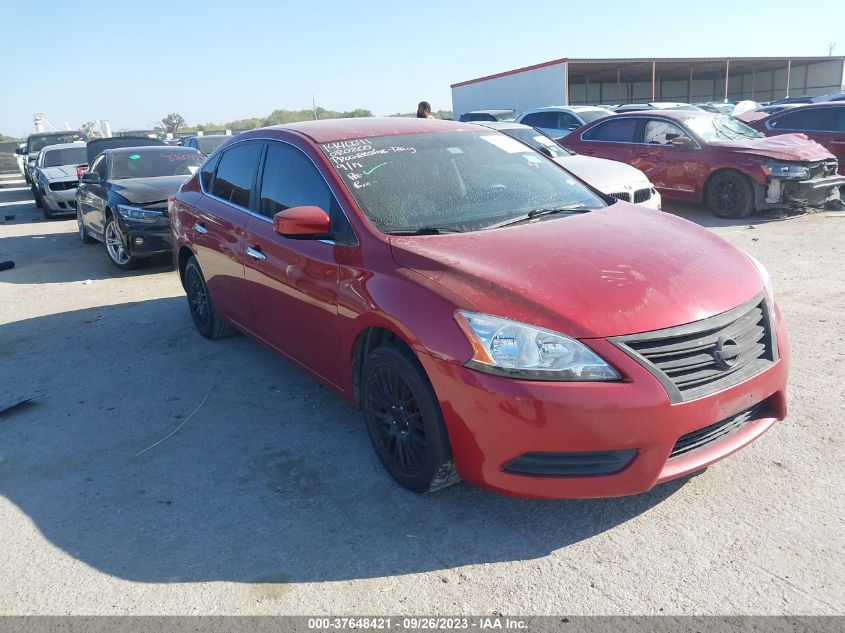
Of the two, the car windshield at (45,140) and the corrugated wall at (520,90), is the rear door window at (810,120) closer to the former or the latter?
the corrugated wall at (520,90)

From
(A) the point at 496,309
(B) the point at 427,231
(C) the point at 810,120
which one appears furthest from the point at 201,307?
(C) the point at 810,120

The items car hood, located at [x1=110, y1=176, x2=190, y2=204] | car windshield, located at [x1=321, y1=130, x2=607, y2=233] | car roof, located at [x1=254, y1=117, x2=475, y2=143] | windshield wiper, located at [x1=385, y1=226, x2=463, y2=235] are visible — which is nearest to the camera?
windshield wiper, located at [x1=385, y1=226, x2=463, y2=235]

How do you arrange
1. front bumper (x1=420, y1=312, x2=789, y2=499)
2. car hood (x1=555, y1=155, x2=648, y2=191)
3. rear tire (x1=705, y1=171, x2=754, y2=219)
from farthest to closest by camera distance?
1. rear tire (x1=705, y1=171, x2=754, y2=219)
2. car hood (x1=555, y1=155, x2=648, y2=191)
3. front bumper (x1=420, y1=312, x2=789, y2=499)

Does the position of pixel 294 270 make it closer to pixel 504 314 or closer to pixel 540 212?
pixel 540 212

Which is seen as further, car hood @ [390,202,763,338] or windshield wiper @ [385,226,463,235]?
windshield wiper @ [385,226,463,235]

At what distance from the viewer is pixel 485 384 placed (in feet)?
8.67

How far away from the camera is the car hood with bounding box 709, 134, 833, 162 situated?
9.47 metres

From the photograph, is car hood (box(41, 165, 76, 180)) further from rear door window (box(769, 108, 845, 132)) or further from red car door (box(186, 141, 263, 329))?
rear door window (box(769, 108, 845, 132))

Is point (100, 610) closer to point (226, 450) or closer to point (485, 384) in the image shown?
point (226, 450)

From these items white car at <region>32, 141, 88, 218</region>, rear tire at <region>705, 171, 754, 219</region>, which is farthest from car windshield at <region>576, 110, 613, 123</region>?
white car at <region>32, 141, 88, 218</region>

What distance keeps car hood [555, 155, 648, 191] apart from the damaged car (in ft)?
7.30

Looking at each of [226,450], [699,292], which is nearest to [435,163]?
[699,292]

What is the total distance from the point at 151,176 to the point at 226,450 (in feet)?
23.3

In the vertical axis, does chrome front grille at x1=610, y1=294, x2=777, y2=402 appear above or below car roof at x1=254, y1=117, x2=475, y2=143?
below
